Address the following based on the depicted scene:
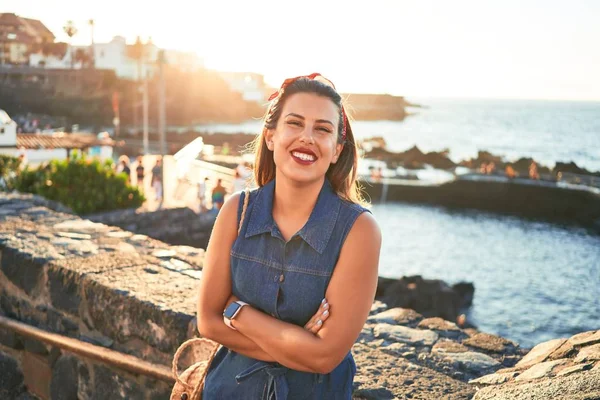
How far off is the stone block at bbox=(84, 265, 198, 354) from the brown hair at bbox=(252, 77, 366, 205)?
38.6 inches

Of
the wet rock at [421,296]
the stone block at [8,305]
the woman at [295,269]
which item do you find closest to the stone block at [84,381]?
the stone block at [8,305]

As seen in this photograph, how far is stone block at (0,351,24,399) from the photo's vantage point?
3.64 meters

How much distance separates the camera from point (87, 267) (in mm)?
3414

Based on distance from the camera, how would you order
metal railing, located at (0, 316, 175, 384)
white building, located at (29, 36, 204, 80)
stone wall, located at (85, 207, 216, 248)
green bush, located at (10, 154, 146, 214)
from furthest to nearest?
white building, located at (29, 36, 204, 80) → stone wall, located at (85, 207, 216, 248) → green bush, located at (10, 154, 146, 214) → metal railing, located at (0, 316, 175, 384)

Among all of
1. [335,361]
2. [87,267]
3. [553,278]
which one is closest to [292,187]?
[335,361]

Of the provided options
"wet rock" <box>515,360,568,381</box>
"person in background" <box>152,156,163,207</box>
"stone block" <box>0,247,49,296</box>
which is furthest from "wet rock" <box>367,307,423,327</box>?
"person in background" <box>152,156,163,207</box>

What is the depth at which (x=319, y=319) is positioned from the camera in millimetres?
1731

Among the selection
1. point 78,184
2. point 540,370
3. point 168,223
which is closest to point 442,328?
point 540,370

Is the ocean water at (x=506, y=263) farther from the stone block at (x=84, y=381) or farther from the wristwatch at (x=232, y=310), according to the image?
the wristwatch at (x=232, y=310)

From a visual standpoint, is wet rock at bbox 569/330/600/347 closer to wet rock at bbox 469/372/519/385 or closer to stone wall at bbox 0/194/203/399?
wet rock at bbox 469/372/519/385

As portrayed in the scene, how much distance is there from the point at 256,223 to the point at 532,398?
1009mm

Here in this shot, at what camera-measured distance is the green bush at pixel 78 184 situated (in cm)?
1041

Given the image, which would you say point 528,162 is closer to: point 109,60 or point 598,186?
point 598,186

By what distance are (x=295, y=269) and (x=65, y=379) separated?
82.0 inches
